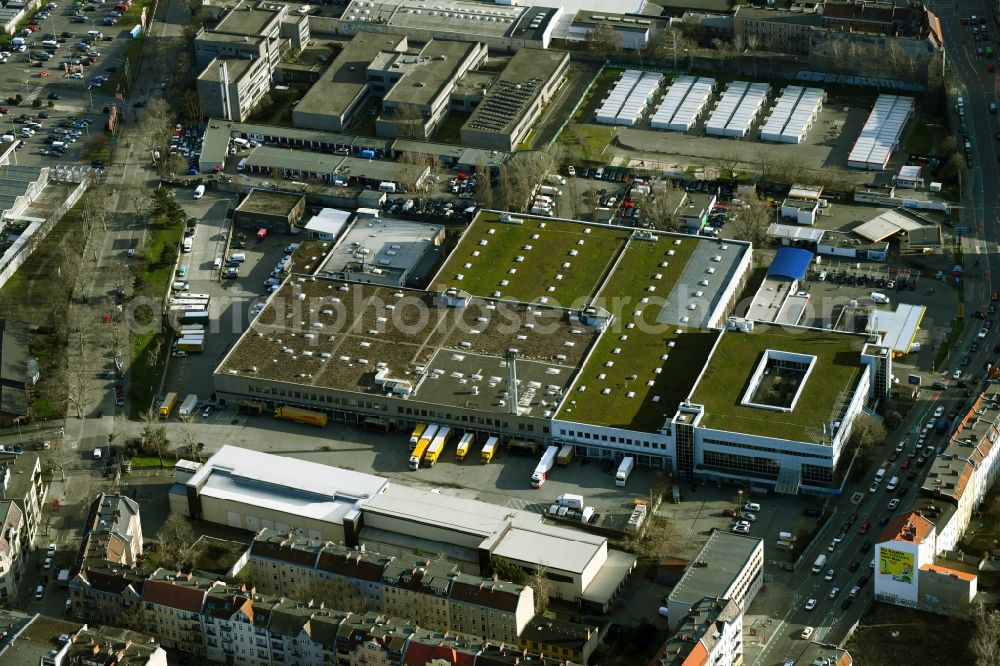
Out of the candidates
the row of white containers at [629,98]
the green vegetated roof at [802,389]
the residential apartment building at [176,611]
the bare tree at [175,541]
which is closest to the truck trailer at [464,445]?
the green vegetated roof at [802,389]

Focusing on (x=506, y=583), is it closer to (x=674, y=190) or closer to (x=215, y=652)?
(x=215, y=652)

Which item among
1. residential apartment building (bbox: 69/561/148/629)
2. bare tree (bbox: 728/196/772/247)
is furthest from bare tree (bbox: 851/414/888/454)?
residential apartment building (bbox: 69/561/148/629)

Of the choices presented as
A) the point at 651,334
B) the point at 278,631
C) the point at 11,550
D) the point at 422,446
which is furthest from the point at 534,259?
the point at 11,550

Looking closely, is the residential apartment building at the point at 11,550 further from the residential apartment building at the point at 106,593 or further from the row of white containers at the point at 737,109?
the row of white containers at the point at 737,109

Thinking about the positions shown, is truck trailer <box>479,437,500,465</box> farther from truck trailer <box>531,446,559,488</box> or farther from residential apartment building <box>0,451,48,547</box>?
residential apartment building <box>0,451,48,547</box>

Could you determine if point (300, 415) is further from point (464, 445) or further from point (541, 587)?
point (541, 587)

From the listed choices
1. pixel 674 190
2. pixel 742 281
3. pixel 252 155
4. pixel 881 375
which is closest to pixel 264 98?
pixel 252 155

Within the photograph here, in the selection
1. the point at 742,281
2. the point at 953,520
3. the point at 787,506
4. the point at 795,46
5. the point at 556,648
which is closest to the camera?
the point at 556,648
